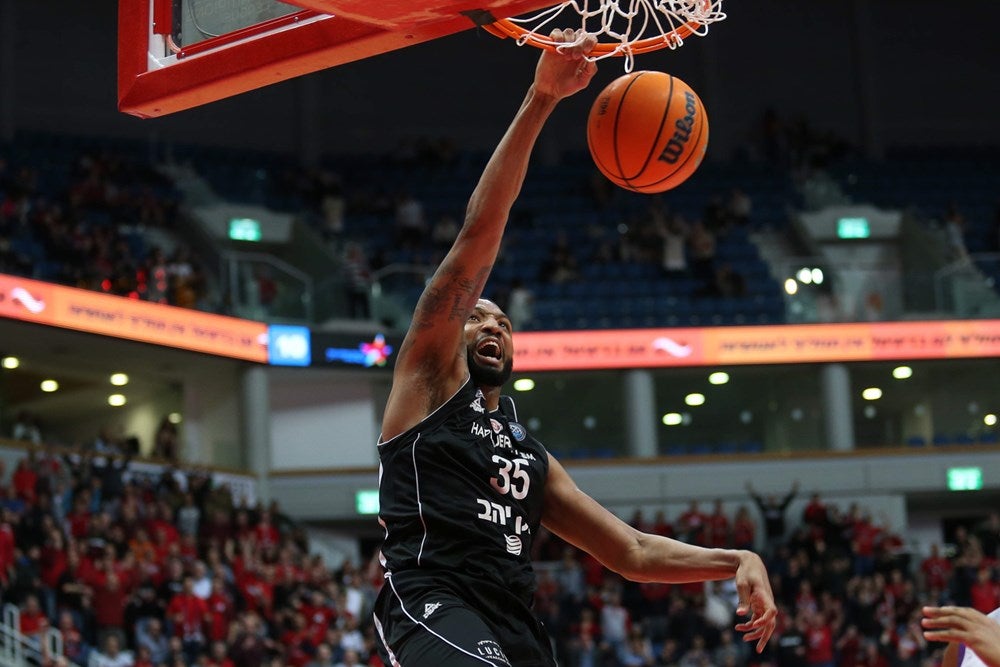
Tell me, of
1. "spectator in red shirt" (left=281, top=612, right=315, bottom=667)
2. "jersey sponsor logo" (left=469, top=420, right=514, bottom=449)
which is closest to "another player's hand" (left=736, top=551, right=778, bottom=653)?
"jersey sponsor logo" (left=469, top=420, right=514, bottom=449)

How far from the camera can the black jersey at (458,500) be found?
148 inches

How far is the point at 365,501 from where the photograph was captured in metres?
22.3

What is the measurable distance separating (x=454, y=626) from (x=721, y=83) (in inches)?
1053

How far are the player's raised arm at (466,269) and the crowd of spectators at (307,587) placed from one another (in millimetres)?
9760

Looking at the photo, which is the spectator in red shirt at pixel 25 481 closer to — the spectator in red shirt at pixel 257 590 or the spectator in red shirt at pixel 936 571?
the spectator in red shirt at pixel 257 590

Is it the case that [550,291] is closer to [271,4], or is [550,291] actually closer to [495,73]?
[495,73]

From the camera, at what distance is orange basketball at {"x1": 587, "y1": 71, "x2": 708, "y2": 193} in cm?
493

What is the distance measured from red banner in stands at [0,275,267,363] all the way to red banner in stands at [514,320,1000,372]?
4.18m

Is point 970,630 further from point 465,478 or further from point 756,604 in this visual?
point 465,478

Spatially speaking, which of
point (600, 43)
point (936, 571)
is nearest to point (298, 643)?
point (936, 571)

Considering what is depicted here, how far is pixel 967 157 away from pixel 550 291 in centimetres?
968

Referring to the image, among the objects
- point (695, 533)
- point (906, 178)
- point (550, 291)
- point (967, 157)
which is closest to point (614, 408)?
point (550, 291)

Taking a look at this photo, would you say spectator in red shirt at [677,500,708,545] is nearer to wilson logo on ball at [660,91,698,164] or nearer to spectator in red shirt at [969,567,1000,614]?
spectator in red shirt at [969,567,1000,614]

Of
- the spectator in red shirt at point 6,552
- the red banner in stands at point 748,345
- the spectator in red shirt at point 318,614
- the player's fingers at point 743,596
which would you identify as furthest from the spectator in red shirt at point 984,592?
the player's fingers at point 743,596
